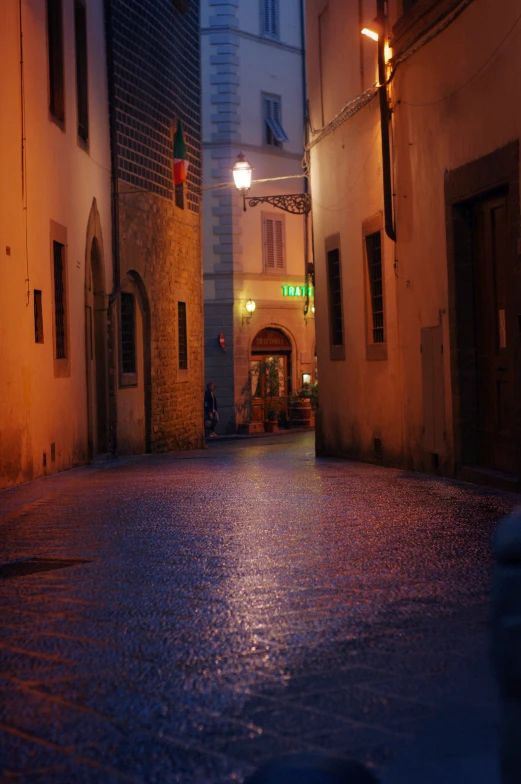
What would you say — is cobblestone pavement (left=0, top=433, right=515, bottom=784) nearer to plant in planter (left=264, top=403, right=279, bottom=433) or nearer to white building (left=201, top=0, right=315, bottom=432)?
plant in planter (left=264, top=403, right=279, bottom=433)

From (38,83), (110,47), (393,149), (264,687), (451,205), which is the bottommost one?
(264,687)

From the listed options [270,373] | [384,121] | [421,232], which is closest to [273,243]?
[270,373]

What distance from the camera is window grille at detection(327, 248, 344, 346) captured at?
1731cm

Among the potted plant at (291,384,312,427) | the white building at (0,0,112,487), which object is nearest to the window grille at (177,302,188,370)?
the white building at (0,0,112,487)

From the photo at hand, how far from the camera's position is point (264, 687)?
162 inches

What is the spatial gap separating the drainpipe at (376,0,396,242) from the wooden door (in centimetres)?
232

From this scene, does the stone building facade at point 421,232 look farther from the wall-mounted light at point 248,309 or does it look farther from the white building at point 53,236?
the wall-mounted light at point 248,309

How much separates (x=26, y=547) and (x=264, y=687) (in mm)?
3894

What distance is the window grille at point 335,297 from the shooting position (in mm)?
17312

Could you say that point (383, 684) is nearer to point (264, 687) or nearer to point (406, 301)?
point (264, 687)

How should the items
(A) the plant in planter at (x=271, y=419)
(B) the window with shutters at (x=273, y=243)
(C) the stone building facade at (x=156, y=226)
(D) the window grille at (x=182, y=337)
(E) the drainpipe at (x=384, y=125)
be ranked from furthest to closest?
(B) the window with shutters at (x=273, y=243) < (A) the plant in planter at (x=271, y=419) < (D) the window grille at (x=182, y=337) < (C) the stone building facade at (x=156, y=226) < (E) the drainpipe at (x=384, y=125)

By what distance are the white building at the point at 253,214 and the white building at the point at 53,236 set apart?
54.4 ft

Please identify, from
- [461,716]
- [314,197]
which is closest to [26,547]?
[461,716]

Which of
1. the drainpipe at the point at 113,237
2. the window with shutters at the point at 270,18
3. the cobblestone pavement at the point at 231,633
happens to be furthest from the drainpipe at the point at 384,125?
the window with shutters at the point at 270,18
